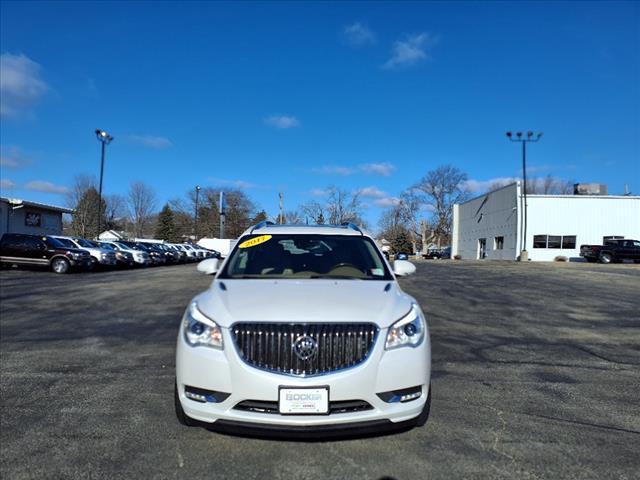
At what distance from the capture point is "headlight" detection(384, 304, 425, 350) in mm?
3334

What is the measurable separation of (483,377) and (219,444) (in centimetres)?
328

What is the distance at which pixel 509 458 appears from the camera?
11.3 feet

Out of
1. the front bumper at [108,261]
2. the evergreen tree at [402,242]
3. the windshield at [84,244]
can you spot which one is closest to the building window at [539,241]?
the front bumper at [108,261]

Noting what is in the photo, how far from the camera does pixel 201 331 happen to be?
11.1 feet

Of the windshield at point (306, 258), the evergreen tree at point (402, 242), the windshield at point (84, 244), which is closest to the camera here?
the windshield at point (306, 258)

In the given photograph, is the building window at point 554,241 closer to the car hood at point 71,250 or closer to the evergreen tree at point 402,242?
the car hood at point 71,250

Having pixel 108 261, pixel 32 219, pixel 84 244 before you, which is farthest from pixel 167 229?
pixel 108 261

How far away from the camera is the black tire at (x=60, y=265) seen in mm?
21922

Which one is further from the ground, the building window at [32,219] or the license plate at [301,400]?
the building window at [32,219]

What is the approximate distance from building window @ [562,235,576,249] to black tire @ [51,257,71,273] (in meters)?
36.3

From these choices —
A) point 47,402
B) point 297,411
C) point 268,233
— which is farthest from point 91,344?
point 297,411

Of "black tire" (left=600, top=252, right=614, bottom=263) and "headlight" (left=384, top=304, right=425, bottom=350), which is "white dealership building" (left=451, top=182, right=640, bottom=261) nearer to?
"black tire" (left=600, top=252, right=614, bottom=263)

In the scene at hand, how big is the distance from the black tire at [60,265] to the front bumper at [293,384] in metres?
21.4

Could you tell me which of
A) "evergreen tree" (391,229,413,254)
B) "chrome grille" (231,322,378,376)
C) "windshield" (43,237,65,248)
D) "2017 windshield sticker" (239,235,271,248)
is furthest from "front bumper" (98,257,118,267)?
"evergreen tree" (391,229,413,254)
